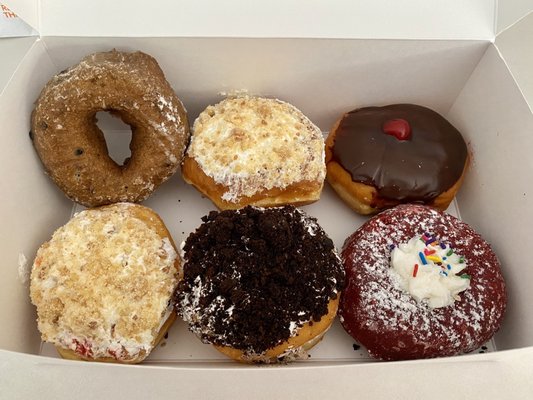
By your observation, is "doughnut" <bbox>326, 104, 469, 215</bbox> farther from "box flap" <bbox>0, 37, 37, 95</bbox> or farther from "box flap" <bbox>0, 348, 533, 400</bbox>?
"box flap" <bbox>0, 37, 37, 95</bbox>

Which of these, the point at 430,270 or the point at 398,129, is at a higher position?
the point at 398,129

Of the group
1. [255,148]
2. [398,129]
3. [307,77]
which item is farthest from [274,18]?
[398,129]

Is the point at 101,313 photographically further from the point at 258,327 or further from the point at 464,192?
the point at 464,192

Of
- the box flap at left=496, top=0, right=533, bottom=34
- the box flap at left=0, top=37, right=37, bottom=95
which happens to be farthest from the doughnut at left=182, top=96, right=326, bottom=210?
the box flap at left=496, top=0, right=533, bottom=34

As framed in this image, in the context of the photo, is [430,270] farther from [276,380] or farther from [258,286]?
[276,380]

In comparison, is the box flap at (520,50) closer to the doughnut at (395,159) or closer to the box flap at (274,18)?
the box flap at (274,18)

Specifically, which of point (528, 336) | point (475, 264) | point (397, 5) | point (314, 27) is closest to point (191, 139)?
point (314, 27)
